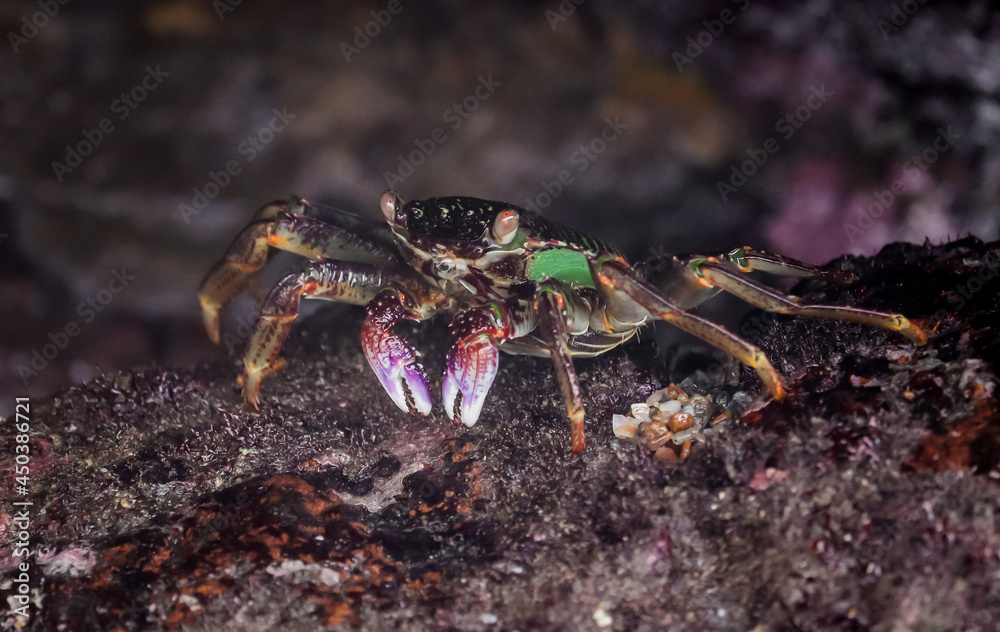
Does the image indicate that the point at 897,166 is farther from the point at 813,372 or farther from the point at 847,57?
the point at 813,372

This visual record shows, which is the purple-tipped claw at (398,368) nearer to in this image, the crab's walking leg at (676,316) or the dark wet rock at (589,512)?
the dark wet rock at (589,512)

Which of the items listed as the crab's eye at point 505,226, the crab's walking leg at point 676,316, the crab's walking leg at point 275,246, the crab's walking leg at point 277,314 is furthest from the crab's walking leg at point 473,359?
the crab's walking leg at point 275,246

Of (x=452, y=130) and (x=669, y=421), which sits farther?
(x=452, y=130)

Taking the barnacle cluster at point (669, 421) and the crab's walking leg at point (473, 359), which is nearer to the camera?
the barnacle cluster at point (669, 421)

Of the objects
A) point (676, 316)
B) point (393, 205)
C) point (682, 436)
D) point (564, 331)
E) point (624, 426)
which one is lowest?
point (682, 436)

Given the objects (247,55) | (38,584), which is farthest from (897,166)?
(38,584)

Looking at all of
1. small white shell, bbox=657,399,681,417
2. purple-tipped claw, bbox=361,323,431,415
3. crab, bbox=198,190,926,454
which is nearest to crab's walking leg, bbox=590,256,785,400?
crab, bbox=198,190,926,454

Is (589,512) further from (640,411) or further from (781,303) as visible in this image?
(781,303)

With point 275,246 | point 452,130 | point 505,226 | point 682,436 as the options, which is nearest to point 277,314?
point 275,246
